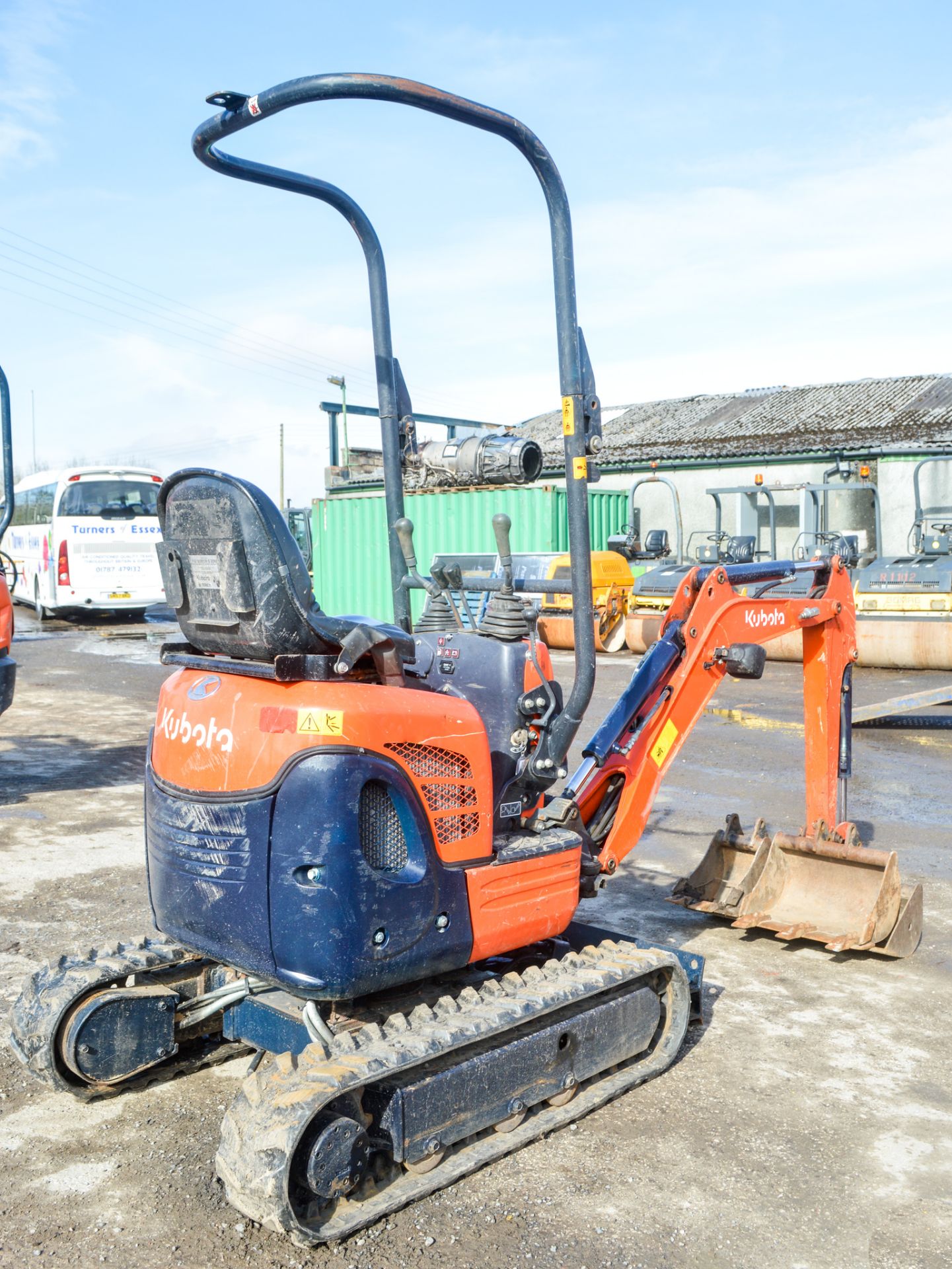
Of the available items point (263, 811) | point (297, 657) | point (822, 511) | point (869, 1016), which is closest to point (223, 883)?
point (263, 811)

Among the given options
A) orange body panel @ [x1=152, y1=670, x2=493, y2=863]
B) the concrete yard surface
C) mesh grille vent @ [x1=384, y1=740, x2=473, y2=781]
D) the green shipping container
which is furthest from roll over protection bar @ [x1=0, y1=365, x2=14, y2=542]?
the green shipping container

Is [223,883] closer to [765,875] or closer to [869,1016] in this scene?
[869,1016]

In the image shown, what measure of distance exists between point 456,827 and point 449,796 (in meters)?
0.09

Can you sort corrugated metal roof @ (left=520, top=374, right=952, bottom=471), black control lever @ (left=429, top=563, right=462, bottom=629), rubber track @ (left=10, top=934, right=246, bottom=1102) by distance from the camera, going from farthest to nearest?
corrugated metal roof @ (left=520, top=374, right=952, bottom=471), black control lever @ (left=429, top=563, right=462, bottom=629), rubber track @ (left=10, top=934, right=246, bottom=1102)

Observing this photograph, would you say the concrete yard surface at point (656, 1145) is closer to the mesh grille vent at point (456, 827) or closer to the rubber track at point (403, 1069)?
the rubber track at point (403, 1069)

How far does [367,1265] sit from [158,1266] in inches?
19.3

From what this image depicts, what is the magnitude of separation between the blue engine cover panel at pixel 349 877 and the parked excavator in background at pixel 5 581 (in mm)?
4655

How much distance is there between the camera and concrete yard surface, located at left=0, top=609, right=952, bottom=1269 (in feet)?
9.78

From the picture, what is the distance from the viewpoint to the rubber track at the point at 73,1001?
355 cm

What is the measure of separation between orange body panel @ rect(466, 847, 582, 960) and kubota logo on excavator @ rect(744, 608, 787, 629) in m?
1.51

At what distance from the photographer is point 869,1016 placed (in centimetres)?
441

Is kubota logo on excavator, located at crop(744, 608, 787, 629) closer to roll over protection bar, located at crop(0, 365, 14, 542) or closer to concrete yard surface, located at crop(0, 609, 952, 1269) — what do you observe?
concrete yard surface, located at crop(0, 609, 952, 1269)

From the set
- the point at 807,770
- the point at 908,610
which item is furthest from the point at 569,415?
the point at 908,610

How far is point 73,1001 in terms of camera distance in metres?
3.58
